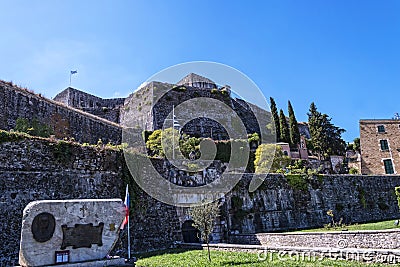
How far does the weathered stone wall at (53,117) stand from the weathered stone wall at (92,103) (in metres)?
13.0

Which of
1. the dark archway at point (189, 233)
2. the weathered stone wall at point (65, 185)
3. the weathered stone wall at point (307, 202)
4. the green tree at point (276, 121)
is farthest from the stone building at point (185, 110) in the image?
the weathered stone wall at point (65, 185)

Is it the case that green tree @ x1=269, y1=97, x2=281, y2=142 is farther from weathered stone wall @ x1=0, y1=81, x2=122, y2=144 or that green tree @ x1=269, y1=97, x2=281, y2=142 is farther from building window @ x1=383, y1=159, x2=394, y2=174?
weathered stone wall @ x1=0, y1=81, x2=122, y2=144

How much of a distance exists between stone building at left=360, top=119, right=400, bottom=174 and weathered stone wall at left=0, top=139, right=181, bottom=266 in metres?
26.4

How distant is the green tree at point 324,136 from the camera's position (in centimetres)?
3797

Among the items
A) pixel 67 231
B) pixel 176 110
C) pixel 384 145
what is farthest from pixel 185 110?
pixel 67 231

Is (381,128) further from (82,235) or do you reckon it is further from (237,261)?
(82,235)

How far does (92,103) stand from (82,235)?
122 ft

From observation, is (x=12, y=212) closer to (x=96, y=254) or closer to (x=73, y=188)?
(x=73, y=188)

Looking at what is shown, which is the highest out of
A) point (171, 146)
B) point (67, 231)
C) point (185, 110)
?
point (185, 110)

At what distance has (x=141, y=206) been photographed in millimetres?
15375

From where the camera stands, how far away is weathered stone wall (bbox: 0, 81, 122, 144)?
1806 centimetres

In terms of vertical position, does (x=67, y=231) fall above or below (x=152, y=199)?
below

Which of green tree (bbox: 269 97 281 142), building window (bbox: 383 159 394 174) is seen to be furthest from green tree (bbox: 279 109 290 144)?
building window (bbox: 383 159 394 174)

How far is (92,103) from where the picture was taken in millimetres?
43406
